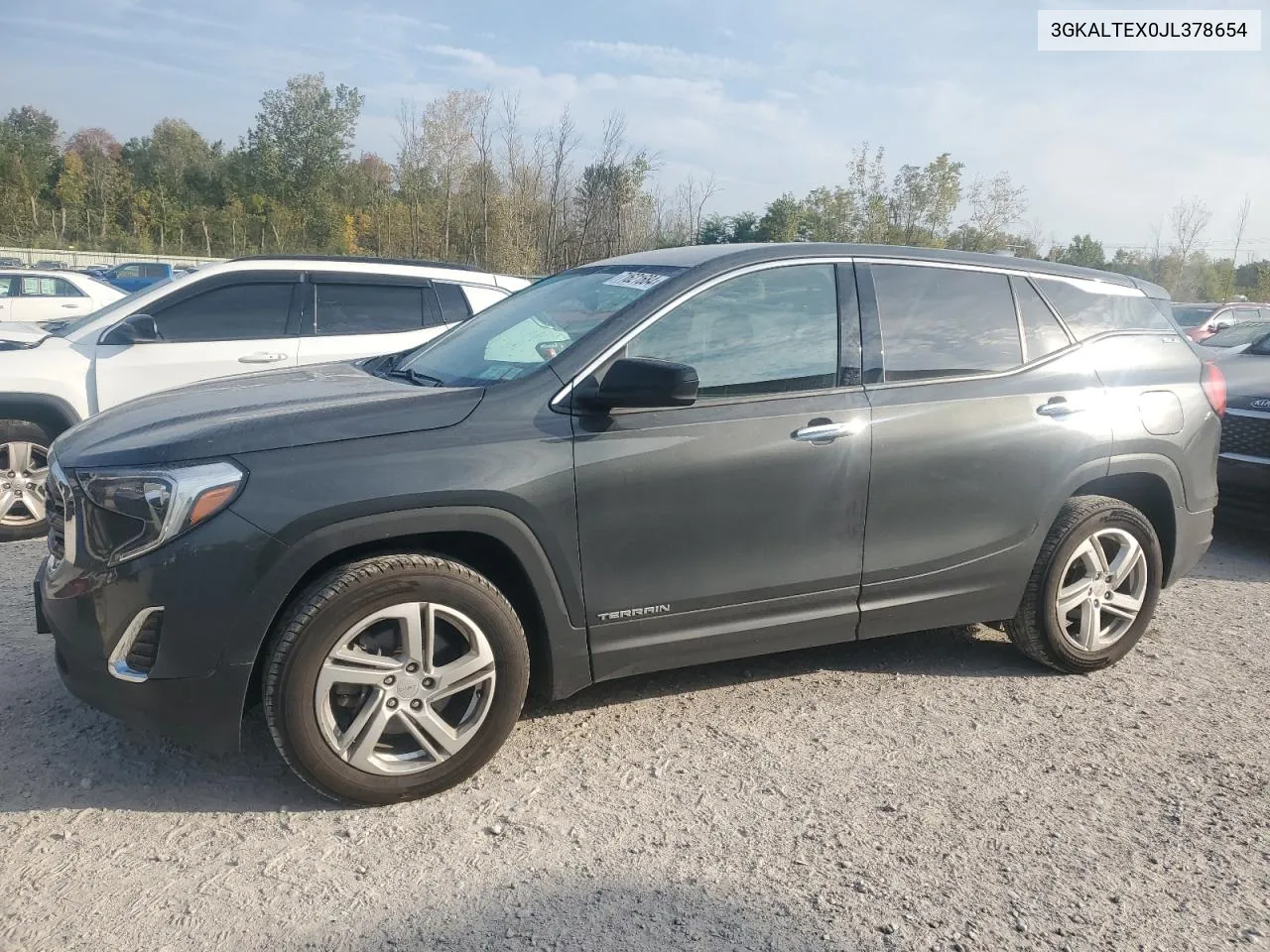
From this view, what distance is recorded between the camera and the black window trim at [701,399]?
3.21 meters

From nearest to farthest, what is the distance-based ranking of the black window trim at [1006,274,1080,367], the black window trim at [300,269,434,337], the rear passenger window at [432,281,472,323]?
the black window trim at [1006,274,1080,367]
the black window trim at [300,269,434,337]
the rear passenger window at [432,281,472,323]

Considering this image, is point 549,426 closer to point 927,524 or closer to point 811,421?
point 811,421

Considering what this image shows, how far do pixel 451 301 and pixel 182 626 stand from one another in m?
4.84

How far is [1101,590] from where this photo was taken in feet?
13.6

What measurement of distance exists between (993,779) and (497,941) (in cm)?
181

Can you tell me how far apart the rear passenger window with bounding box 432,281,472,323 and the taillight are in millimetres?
4907

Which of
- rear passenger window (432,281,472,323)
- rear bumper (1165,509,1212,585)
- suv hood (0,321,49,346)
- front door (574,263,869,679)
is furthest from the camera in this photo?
suv hood (0,321,49,346)

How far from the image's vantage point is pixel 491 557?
126 inches

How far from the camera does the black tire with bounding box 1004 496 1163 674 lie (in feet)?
13.2

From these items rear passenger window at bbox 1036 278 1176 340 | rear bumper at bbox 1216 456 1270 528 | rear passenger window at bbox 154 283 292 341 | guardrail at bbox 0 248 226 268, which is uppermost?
guardrail at bbox 0 248 226 268

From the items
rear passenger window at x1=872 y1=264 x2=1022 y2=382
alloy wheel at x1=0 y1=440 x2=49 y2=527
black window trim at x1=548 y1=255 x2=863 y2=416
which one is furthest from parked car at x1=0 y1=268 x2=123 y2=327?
rear passenger window at x1=872 y1=264 x2=1022 y2=382

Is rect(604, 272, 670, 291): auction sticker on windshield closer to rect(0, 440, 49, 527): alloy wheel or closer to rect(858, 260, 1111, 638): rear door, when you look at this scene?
rect(858, 260, 1111, 638): rear door

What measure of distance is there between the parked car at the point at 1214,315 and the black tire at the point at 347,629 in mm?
18519

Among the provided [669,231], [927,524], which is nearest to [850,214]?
[669,231]
